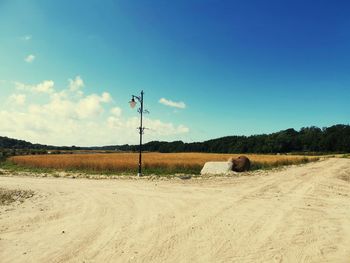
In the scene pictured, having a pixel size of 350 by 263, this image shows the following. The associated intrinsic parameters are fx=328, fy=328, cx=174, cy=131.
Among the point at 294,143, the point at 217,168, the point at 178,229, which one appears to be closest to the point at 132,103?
the point at 217,168

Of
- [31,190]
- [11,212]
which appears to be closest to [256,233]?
[11,212]

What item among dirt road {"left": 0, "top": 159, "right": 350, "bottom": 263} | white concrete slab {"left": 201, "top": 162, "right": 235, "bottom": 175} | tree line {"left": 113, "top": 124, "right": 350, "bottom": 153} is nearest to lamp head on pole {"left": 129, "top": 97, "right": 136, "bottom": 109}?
white concrete slab {"left": 201, "top": 162, "right": 235, "bottom": 175}

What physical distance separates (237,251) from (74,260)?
3.14m

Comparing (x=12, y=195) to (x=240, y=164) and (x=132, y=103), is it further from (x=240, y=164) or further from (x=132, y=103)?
(x=240, y=164)

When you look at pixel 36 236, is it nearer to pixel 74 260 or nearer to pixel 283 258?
pixel 74 260

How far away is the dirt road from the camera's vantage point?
21.0ft

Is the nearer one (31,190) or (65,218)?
(65,218)

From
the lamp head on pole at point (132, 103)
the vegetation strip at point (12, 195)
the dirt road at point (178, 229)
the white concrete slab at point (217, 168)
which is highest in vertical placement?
the lamp head on pole at point (132, 103)

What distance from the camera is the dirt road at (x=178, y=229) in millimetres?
6395

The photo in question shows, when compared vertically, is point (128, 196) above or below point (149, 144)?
below

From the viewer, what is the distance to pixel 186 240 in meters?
7.25

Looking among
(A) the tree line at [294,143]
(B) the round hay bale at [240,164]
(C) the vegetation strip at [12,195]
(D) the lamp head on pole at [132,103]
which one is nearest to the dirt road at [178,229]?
(C) the vegetation strip at [12,195]

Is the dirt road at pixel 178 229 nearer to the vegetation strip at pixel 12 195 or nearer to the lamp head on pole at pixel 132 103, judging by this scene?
the vegetation strip at pixel 12 195

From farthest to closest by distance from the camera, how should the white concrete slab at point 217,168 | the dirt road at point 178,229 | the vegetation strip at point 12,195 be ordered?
the white concrete slab at point 217,168, the vegetation strip at point 12,195, the dirt road at point 178,229
